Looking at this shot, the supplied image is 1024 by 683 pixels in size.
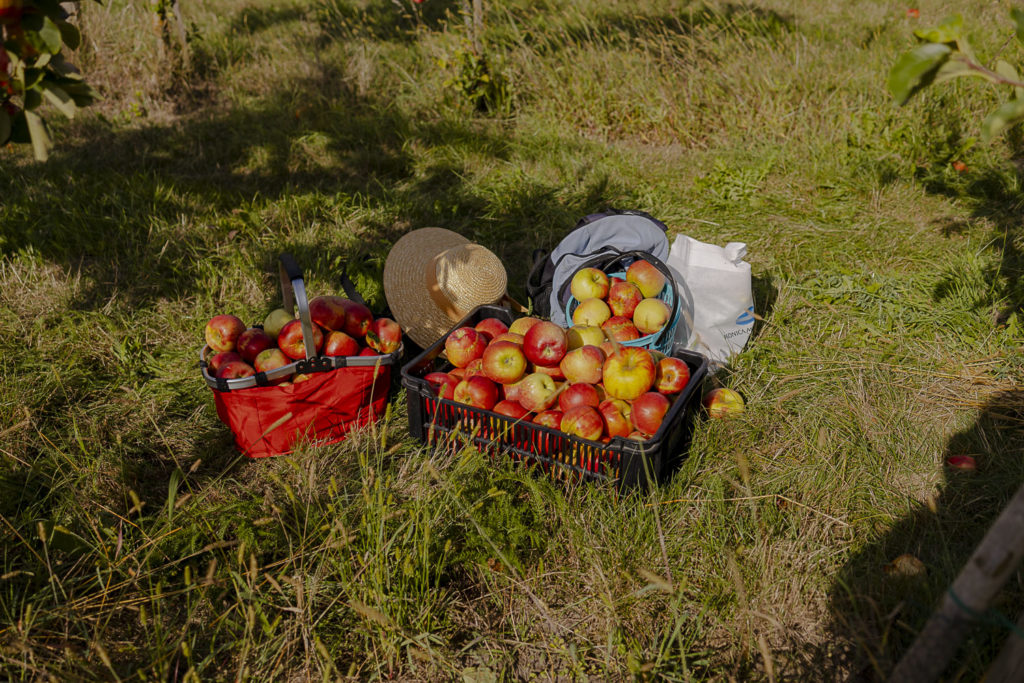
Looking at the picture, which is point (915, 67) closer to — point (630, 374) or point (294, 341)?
point (630, 374)

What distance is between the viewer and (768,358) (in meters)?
3.23

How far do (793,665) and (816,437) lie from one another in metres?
1.08

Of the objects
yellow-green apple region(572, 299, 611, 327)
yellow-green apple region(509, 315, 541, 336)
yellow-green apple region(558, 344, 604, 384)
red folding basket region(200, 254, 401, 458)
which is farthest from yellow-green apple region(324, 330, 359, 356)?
yellow-green apple region(572, 299, 611, 327)

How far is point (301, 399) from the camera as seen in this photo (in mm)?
2582

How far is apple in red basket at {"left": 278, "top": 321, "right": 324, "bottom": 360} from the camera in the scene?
2650 mm

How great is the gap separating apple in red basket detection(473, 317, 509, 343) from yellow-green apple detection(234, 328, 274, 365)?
0.91m

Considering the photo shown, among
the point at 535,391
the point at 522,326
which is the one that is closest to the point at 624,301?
the point at 522,326

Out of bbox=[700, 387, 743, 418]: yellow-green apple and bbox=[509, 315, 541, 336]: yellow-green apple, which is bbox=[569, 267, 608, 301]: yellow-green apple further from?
bbox=[700, 387, 743, 418]: yellow-green apple

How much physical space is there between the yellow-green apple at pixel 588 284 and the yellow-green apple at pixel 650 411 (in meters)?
0.73

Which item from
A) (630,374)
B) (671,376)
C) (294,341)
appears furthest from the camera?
(294,341)

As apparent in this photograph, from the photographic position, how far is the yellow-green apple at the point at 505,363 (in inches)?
103

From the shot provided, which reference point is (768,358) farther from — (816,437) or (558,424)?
(558,424)

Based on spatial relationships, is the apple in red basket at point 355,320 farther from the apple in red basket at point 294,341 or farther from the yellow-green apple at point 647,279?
the yellow-green apple at point 647,279

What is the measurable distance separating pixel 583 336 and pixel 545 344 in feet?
0.67
